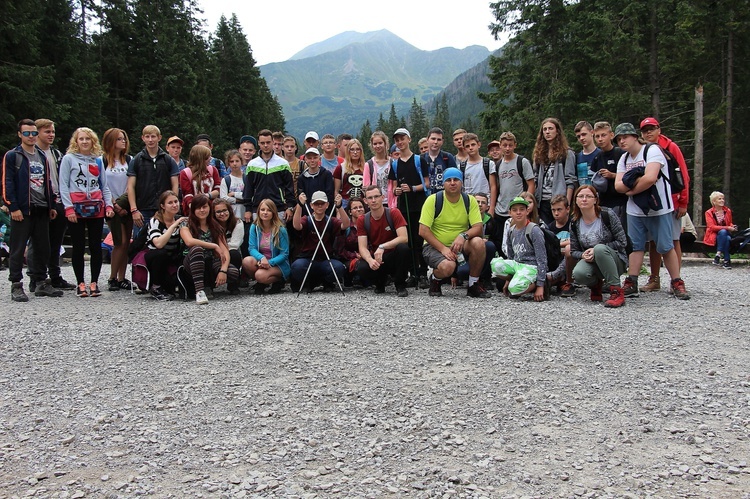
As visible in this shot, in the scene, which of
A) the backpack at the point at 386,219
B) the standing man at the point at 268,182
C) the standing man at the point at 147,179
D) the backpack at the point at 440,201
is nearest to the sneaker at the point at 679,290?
the backpack at the point at 440,201

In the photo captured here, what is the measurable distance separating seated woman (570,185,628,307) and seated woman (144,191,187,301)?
548cm

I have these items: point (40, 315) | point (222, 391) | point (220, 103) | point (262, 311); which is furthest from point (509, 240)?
point (220, 103)

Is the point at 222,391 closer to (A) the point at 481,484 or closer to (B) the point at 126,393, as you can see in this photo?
(B) the point at 126,393

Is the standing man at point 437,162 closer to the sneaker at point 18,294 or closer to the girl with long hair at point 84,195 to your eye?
the girl with long hair at point 84,195

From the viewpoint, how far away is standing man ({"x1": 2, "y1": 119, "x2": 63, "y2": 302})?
7.30 meters

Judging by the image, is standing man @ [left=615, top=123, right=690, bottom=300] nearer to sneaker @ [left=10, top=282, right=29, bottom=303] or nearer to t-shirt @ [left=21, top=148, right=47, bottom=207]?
t-shirt @ [left=21, top=148, right=47, bottom=207]

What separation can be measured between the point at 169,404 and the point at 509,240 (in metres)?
5.22

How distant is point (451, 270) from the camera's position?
740 centimetres

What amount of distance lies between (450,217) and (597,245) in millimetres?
1989

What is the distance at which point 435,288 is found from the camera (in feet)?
25.0

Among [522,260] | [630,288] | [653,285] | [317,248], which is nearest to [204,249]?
[317,248]

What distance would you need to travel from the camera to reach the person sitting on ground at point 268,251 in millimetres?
7828

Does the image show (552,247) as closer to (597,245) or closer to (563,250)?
(563,250)

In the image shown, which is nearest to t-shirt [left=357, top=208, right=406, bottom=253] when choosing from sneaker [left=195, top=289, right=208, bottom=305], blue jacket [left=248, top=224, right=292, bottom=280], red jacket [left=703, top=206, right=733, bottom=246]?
blue jacket [left=248, top=224, right=292, bottom=280]
